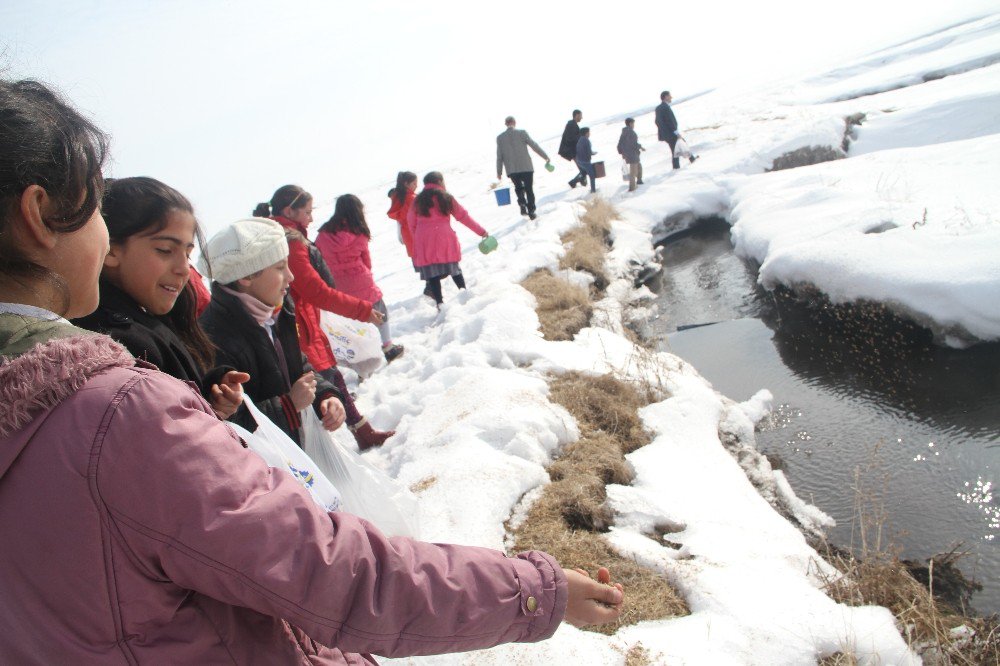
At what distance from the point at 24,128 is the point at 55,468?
51 centimetres

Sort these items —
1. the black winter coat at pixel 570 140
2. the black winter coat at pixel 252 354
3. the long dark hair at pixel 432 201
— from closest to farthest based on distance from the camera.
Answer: the black winter coat at pixel 252 354, the long dark hair at pixel 432 201, the black winter coat at pixel 570 140

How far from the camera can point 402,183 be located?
7.72 metres

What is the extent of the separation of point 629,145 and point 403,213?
6781mm

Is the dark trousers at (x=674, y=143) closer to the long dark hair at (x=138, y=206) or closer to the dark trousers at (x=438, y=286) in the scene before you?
the dark trousers at (x=438, y=286)

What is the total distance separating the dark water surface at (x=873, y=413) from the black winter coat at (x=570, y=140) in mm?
7775

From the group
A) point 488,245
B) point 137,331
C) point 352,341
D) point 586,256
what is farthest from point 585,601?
point 586,256

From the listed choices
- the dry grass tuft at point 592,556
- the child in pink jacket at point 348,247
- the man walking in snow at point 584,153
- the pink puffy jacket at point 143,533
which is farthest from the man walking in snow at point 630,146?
the pink puffy jacket at point 143,533

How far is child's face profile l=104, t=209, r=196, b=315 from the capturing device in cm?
172

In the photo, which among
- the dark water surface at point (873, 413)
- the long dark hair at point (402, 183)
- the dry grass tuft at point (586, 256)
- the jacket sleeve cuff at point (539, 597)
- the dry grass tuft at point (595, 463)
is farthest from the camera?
the dry grass tuft at point (586, 256)

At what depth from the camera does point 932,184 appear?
8094 mm

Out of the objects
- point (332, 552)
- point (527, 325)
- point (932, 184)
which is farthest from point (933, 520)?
point (932, 184)

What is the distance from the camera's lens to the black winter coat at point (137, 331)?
1625mm

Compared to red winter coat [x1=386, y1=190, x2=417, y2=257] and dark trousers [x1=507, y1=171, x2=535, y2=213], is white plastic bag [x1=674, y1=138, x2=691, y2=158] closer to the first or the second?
dark trousers [x1=507, y1=171, x2=535, y2=213]

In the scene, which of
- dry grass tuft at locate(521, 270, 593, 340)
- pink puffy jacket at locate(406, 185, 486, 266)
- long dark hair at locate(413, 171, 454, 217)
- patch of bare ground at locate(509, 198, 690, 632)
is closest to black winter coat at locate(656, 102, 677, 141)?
dry grass tuft at locate(521, 270, 593, 340)
